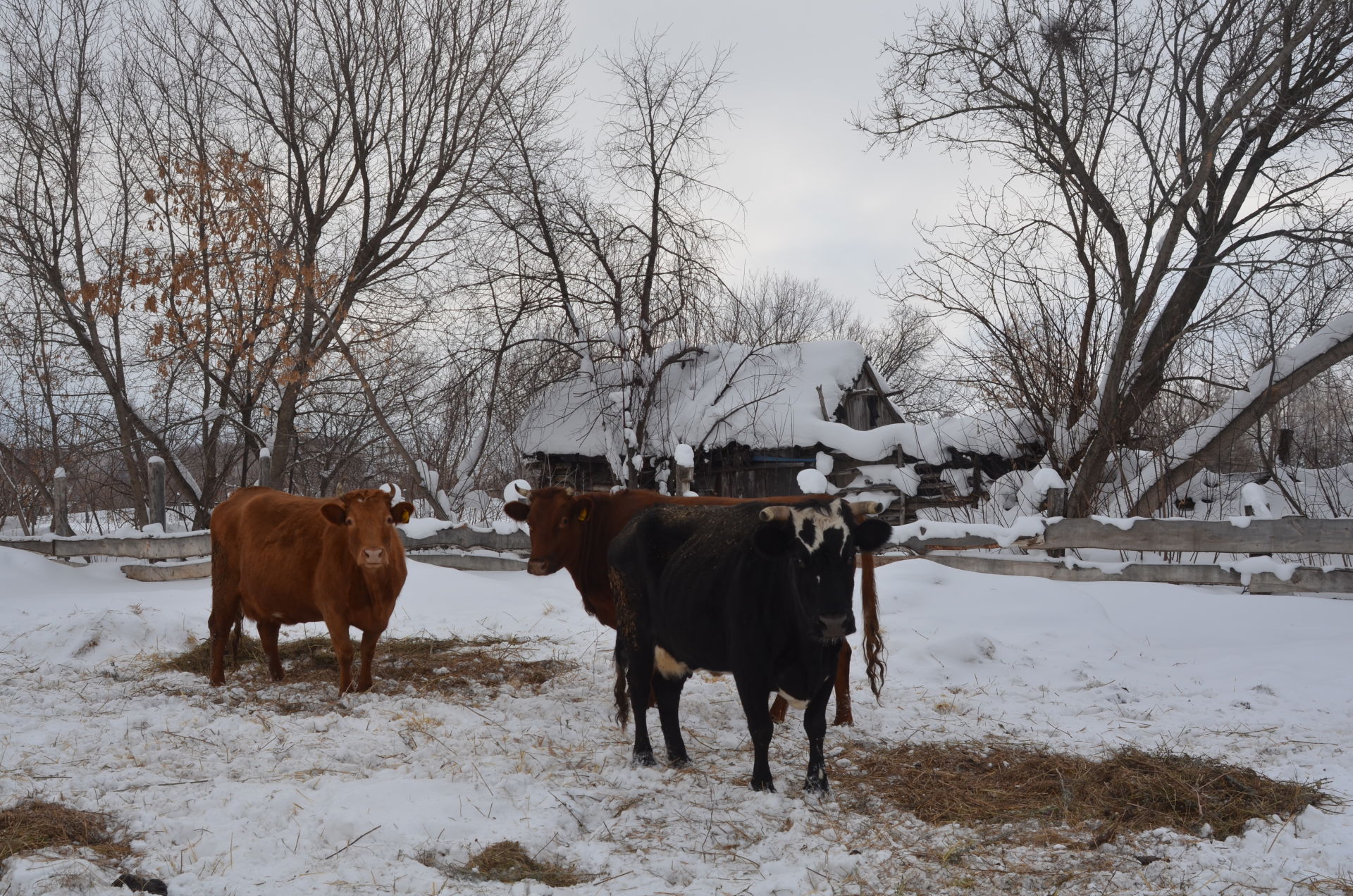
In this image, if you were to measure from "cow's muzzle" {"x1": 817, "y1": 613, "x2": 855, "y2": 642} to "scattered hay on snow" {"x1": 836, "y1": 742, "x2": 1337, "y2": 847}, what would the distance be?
802mm

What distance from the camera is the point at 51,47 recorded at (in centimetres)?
1498

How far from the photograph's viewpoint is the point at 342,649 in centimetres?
618

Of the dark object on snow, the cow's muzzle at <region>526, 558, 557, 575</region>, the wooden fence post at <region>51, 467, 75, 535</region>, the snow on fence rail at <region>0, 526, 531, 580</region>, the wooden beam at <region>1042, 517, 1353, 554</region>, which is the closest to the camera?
the dark object on snow

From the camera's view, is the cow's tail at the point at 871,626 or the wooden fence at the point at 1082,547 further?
the wooden fence at the point at 1082,547

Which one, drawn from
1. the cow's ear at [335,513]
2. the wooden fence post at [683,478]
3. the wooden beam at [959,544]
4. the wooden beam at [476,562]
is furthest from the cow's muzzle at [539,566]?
the wooden fence post at [683,478]

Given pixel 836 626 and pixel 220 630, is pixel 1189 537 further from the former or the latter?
pixel 220 630

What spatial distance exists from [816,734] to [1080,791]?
1.19m

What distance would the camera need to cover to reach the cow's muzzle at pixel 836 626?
394 cm

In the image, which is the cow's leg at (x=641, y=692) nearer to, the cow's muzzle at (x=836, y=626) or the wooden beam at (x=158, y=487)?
the cow's muzzle at (x=836, y=626)

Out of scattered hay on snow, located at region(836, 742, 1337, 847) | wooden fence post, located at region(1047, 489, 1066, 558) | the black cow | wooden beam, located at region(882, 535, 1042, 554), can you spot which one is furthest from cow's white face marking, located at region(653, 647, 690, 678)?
wooden fence post, located at region(1047, 489, 1066, 558)

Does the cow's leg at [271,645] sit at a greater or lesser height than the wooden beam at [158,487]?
lesser

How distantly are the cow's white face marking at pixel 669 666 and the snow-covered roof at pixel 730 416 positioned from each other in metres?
10.7

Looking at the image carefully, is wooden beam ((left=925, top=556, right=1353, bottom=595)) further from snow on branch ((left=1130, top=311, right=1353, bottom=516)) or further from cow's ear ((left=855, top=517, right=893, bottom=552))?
cow's ear ((left=855, top=517, right=893, bottom=552))

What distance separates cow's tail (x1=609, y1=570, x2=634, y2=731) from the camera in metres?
5.21
